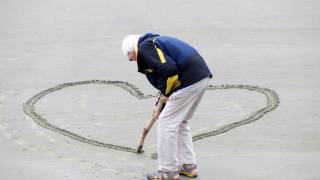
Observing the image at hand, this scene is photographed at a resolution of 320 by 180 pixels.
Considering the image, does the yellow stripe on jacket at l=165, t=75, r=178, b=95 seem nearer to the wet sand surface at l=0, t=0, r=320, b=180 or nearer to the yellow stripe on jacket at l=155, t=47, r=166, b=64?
the yellow stripe on jacket at l=155, t=47, r=166, b=64

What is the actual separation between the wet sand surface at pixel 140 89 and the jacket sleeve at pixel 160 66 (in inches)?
44.6

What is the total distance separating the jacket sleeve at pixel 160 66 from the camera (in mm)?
7684

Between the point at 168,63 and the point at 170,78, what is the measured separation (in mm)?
149

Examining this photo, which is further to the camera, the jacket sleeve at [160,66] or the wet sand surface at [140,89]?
the wet sand surface at [140,89]

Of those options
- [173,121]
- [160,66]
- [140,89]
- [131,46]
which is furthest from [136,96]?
[160,66]

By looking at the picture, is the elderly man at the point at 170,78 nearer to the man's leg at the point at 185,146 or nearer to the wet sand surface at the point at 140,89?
the man's leg at the point at 185,146

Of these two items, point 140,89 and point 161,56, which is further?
point 140,89

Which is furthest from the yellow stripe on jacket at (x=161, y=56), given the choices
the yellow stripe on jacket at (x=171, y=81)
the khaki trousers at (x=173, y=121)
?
the khaki trousers at (x=173, y=121)

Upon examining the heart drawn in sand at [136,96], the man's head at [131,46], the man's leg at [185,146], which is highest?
the man's head at [131,46]

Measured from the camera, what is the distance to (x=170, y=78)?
7.71 meters

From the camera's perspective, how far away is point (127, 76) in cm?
1203

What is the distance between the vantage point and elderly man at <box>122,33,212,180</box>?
7.74 m

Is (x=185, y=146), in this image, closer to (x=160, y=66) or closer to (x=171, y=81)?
(x=171, y=81)

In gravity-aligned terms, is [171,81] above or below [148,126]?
above
